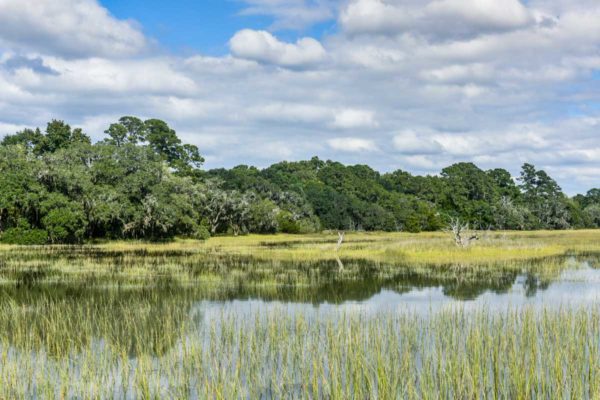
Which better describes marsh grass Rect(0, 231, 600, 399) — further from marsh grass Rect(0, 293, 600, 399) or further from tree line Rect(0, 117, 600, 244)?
tree line Rect(0, 117, 600, 244)

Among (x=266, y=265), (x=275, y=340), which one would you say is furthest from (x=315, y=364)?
(x=266, y=265)

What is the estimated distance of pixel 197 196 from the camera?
75625 millimetres

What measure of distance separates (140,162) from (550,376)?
60978 mm

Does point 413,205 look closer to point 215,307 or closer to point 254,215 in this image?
point 254,215

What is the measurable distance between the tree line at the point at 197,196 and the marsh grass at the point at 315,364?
141 ft

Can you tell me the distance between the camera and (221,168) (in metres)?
109

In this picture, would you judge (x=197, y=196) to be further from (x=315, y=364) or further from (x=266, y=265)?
(x=315, y=364)

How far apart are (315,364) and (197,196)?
65.0 m

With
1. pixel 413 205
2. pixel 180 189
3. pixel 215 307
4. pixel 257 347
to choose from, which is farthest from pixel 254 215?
A: pixel 257 347

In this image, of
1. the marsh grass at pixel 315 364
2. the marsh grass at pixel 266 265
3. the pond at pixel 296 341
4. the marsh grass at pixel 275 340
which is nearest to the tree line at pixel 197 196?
the marsh grass at pixel 266 265

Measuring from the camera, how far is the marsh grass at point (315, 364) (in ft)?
38.2

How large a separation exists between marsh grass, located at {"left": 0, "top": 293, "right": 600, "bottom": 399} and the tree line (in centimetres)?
4305

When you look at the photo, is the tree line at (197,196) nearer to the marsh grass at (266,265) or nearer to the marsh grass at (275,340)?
the marsh grass at (266,265)

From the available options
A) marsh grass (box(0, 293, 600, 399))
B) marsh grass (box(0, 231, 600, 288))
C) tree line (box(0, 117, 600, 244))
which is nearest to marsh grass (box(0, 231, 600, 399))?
marsh grass (box(0, 293, 600, 399))
